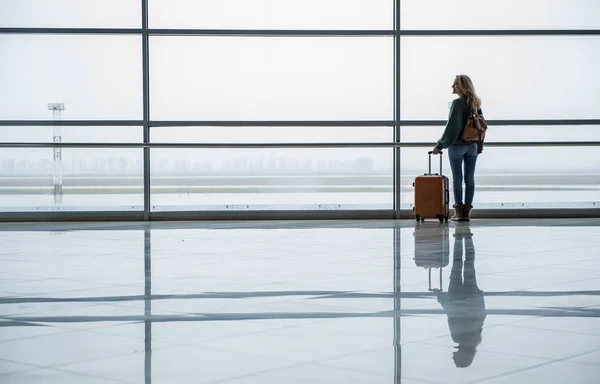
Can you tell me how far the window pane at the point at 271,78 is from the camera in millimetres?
12586

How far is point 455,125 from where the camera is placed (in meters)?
11.4

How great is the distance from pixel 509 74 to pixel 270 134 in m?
3.16

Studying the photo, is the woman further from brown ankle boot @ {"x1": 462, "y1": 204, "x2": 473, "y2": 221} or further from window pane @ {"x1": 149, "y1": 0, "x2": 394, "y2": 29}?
window pane @ {"x1": 149, "y1": 0, "x2": 394, "y2": 29}

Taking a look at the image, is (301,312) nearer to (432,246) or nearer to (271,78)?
(432,246)

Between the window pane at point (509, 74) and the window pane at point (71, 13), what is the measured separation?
3.23 meters

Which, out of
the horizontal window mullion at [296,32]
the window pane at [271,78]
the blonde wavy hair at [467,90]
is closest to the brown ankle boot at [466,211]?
the blonde wavy hair at [467,90]

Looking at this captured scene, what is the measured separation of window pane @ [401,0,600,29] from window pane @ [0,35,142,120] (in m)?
3.46

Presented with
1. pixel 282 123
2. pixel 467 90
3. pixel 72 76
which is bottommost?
pixel 282 123

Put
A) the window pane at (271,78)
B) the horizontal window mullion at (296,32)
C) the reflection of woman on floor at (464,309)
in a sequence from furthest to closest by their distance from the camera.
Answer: the window pane at (271,78) < the horizontal window mullion at (296,32) < the reflection of woman on floor at (464,309)

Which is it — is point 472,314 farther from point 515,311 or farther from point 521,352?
point 521,352

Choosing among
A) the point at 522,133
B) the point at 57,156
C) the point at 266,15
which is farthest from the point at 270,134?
the point at 522,133

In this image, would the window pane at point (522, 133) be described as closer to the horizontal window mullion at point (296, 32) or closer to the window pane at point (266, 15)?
the horizontal window mullion at point (296, 32)

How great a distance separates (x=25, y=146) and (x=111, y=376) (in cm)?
931

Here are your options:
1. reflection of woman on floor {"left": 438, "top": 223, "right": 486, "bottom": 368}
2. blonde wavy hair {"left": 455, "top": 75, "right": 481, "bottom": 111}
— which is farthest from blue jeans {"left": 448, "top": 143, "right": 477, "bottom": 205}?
reflection of woman on floor {"left": 438, "top": 223, "right": 486, "bottom": 368}
